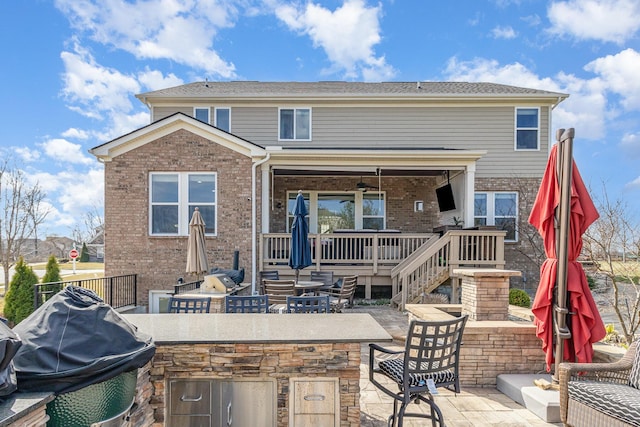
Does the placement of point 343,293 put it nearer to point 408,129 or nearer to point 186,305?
point 186,305

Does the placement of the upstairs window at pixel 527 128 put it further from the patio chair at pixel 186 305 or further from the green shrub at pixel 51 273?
the green shrub at pixel 51 273

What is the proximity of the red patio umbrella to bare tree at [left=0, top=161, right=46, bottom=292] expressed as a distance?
55.6 ft

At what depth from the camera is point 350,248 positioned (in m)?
9.70

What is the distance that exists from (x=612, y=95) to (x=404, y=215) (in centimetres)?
1165

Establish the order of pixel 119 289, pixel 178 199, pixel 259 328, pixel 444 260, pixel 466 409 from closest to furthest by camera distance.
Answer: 1. pixel 259 328
2. pixel 466 409
3. pixel 444 260
4. pixel 119 289
5. pixel 178 199

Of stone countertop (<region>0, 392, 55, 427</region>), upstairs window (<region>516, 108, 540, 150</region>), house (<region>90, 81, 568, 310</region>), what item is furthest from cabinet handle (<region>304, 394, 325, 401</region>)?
upstairs window (<region>516, 108, 540, 150</region>)

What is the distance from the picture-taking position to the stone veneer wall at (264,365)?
2.86 meters

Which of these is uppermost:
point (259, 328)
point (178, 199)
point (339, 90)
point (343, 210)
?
point (339, 90)

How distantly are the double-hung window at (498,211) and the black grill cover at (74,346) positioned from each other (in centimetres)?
1177

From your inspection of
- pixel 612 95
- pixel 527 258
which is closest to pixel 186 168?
pixel 527 258

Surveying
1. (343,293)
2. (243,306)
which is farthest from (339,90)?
(243,306)

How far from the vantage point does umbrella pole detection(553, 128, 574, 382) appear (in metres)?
3.74

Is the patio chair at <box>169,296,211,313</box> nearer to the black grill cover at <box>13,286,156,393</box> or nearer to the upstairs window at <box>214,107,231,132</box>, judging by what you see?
the black grill cover at <box>13,286,156,393</box>

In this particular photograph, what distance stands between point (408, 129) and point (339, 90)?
2981 millimetres
